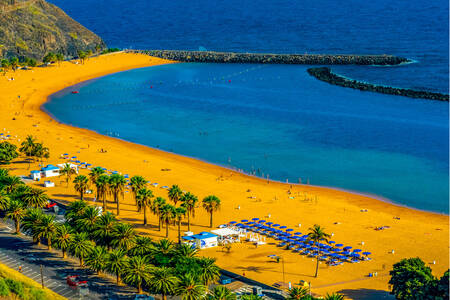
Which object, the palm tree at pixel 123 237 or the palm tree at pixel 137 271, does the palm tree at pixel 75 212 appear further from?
the palm tree at pixel 137 271

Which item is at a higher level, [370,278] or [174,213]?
[174,213]

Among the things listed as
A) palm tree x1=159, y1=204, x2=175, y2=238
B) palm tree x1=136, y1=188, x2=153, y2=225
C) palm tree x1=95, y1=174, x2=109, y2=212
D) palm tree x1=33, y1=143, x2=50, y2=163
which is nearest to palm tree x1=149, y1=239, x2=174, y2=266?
palm tree x1=159, y1=204, x2=175, y2=238

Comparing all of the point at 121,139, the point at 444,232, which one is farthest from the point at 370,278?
the point at 121,139

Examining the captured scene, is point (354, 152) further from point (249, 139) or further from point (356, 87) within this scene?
point (356, 87)

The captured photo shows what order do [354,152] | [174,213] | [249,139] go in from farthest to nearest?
[249,139] → [354,152] → [174,213]

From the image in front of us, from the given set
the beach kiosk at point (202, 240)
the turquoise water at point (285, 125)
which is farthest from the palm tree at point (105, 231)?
the turquoise water at point (285, 125)

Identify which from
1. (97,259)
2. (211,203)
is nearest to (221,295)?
(97,259)

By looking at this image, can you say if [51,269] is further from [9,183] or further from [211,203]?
[9,183]
